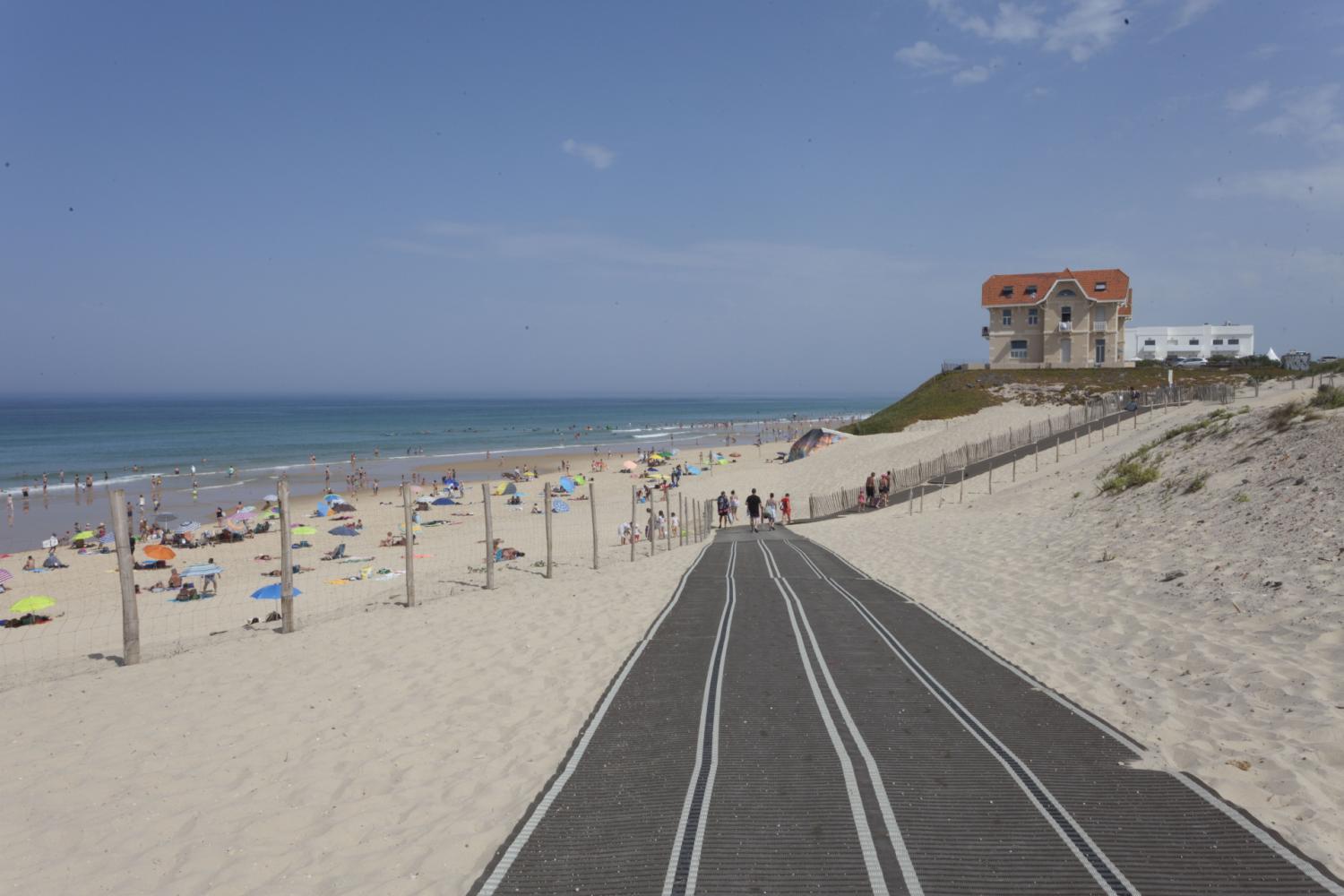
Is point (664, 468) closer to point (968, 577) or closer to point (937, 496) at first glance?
point (937, 496)

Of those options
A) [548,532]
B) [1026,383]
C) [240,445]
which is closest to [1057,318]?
[1026,383]

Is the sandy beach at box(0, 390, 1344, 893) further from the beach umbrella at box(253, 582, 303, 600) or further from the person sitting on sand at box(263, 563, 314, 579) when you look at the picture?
the person sitting on sand at box(263, 563, 314, 579)

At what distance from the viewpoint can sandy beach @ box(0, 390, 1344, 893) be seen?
16.8ft

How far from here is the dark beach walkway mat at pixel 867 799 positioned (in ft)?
14.4

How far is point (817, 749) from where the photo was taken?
610cm

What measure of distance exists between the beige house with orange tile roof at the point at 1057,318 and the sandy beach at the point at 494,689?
4928 centimetres

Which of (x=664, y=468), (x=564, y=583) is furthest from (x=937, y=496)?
(x=664, y=468)

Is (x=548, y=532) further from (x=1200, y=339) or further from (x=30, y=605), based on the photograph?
(x=1200, y=339)

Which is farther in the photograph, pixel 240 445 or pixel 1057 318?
pixel 240 445

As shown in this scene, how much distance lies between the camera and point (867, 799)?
5281mm

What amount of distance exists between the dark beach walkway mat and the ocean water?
34937mm

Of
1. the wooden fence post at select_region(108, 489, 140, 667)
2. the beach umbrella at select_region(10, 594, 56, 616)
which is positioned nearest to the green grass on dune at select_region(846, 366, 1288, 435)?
the beach umbrella at select_region(10, 594, 56, 616)

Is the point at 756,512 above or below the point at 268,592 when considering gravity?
above

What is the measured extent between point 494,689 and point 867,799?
4.15 meters
